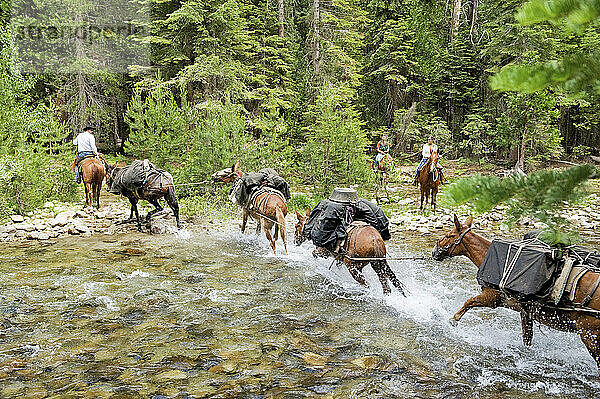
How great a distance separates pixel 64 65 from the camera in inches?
955

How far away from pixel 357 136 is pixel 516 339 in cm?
932

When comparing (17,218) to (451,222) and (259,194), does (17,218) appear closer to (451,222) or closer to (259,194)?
(259,194)

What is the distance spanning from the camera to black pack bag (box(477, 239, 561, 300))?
4.73m

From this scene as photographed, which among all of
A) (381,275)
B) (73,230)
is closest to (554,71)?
(381,275)

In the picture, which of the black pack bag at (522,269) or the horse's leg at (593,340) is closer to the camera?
the horse's leg at (593,340)

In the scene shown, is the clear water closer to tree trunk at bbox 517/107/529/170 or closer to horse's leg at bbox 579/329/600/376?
horse's leg at bbox 579/329/600/376

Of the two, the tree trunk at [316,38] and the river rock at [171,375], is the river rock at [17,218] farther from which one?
the tree trunk at [316,38]

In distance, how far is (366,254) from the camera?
6.92m

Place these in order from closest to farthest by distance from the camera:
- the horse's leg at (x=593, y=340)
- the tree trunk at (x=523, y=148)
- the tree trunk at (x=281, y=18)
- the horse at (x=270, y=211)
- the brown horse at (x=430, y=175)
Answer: the horse's leg at (x=593, y=340), the horse at (x=270, y=211), the brown horse at (x=430, y=175), the tree trunk at (x=523, y=148), the tree trunk at (x=281, y=18)

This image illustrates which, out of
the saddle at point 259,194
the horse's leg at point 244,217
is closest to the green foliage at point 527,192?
the saddle at point 259,194

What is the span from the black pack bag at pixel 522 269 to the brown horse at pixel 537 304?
9.7 inches

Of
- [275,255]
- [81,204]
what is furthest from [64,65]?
[275,255]

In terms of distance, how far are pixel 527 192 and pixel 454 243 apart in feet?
16.3

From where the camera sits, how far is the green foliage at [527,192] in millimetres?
1314
